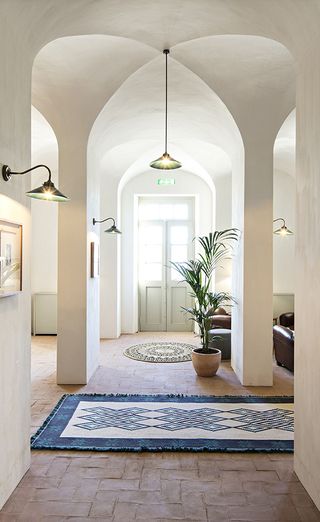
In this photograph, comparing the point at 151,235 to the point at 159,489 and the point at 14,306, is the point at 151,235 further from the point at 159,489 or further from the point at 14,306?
the point at 159,489

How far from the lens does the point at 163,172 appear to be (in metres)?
9.70

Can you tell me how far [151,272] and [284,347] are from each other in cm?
449

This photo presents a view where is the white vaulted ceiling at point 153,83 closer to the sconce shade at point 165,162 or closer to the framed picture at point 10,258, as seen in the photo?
the sconce shade at point 165,162

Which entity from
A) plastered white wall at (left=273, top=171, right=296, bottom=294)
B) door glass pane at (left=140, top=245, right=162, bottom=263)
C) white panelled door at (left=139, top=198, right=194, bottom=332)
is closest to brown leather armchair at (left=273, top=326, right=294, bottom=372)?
plastered white wall at (left=273, top=171, right=296, bottom=294)

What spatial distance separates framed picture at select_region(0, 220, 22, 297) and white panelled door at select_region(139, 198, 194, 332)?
23.7 ft

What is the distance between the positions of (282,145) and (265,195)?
2.74 metres

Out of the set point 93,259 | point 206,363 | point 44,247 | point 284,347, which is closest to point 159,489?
point 206,363

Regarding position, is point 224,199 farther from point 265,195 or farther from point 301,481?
point 301,481

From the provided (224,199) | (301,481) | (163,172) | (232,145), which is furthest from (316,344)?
(163,172)

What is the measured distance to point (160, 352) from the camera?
7.62 m

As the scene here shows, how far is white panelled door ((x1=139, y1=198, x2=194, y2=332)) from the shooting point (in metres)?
10.1

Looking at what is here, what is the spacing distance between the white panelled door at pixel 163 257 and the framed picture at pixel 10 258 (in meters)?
7.22

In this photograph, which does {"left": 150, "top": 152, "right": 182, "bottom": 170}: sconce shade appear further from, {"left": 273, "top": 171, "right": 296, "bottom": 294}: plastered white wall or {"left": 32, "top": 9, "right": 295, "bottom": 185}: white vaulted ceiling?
{"left": 273, "top": 171, "right": 296, "bottom": 294}: plastered white wall

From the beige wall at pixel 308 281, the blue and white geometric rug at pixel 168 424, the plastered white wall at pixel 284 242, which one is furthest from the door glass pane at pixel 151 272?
the beige wall at pixel 308 281
